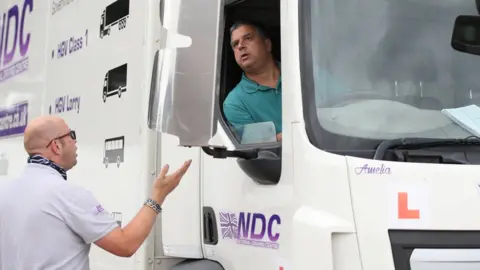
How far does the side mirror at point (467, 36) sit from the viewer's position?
292 centimetres

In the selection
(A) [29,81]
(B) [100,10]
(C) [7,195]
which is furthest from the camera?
(A) [29,81]

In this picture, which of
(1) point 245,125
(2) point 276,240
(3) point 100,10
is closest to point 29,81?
(3) point 100,10

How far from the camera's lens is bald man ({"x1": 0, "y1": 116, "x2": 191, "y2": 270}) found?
2.87 metres

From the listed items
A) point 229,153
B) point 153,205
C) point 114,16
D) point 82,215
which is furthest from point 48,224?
point 114,16

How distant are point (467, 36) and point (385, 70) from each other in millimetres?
425

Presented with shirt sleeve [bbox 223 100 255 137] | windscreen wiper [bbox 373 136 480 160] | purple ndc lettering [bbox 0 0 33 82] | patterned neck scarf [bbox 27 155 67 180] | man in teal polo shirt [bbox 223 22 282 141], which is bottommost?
patterned neck scarf [bbox 27 155 67 180]

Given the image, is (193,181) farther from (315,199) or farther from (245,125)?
(315,199)

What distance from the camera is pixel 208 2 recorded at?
279 centimetres

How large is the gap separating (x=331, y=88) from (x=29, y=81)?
9.97 ft

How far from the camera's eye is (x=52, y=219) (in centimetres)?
288

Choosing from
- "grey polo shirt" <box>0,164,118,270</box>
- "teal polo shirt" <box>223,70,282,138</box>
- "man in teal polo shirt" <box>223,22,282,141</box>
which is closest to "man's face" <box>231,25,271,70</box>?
"man in teal polo shirt" <box>223,22,282,141</box>

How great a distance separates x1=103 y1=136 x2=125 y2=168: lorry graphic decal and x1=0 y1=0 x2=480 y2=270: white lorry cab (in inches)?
5.0

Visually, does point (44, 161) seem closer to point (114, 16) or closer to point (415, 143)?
point (114, 16)

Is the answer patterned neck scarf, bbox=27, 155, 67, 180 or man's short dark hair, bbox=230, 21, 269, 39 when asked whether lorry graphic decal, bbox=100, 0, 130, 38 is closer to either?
man's short dark hair, bbox=230, 21, 269, 39
